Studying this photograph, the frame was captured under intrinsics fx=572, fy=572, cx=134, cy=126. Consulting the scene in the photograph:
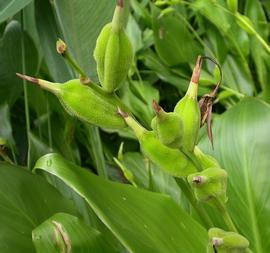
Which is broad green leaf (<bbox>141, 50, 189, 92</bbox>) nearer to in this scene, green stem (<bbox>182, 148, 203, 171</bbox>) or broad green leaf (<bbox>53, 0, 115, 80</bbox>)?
broad green leaf (<bbox>53, 0, 115, 80</bbox>)

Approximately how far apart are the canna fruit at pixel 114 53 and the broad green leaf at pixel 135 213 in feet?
0.25

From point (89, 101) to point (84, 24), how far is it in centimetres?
19

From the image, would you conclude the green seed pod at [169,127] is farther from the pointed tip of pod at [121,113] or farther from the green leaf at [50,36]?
the green leaf at [50,36]

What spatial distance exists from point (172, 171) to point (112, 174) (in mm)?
395

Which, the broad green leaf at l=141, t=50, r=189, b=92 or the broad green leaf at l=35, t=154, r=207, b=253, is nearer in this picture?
the broad green leaf at l=35, t=154, r=207, b=253

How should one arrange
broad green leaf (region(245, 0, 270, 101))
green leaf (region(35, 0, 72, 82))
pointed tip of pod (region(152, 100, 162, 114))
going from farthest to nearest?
broad green leaf (region(245, 0, 270, 101)) < green leaf (region(35, 0, 72, 82)) < pointed tip of pod (region(152, 100, 162, 114))

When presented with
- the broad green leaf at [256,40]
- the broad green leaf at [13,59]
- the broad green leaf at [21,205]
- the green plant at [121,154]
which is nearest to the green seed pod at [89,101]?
the green plant at [121,154]

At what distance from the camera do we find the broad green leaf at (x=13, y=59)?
1.73ft

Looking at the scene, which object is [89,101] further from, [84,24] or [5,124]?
[5,124]

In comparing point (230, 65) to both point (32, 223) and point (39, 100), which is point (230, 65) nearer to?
point (39, 100)

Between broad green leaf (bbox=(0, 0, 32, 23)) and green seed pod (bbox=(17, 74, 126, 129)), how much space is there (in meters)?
0.13

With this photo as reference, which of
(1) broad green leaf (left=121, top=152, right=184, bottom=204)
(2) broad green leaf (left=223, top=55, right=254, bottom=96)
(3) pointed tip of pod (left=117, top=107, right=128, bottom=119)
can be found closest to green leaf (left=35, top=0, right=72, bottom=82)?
(1) broad green leaf (left=121, top=152, right=184, bottom=204)

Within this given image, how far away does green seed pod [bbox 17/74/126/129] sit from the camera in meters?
0.29

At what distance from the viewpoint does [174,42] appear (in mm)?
807
